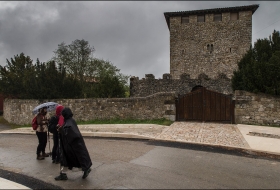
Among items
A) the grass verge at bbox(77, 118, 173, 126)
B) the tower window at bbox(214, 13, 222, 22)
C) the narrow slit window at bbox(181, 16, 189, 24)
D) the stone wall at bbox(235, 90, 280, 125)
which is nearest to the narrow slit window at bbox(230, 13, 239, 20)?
the tower window at bbox(214, 13, 222, 22)

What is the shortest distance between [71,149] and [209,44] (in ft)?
81.1

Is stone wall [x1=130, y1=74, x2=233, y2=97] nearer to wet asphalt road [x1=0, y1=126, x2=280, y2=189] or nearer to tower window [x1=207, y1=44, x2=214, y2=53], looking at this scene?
tower window [x1=207, y1=44, x2=214, y2=53]

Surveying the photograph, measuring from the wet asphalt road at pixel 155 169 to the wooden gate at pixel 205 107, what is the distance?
529cm

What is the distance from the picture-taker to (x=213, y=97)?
41.4 feet

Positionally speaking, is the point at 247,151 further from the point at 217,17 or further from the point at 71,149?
the point at 217,17

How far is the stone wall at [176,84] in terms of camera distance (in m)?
19.3

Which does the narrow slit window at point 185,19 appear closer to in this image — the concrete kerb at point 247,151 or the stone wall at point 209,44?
the stone wall at point 209,44

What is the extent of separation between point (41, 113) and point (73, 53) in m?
19.2

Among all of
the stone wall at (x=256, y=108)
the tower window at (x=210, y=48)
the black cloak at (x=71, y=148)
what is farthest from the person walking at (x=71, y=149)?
the tower window at (x=210, y=48)

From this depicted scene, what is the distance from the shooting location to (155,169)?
5.48m

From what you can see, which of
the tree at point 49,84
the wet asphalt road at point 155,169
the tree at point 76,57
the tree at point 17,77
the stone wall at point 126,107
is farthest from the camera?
the tree at point 76,57

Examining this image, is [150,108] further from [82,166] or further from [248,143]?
[82,166]

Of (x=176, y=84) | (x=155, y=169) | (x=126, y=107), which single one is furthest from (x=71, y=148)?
(x=176, y=84)

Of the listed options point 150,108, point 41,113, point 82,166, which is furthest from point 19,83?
point 82,166
